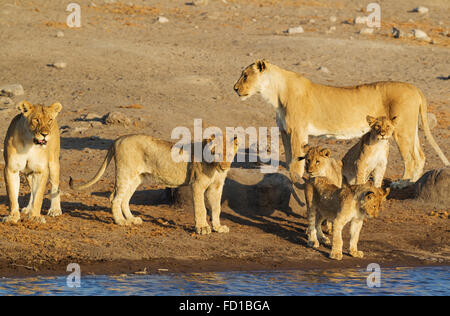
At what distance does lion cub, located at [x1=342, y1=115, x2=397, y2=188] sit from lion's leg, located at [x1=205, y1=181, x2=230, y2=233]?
201 cm

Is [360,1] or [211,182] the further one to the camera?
[360,1]

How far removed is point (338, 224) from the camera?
8703mm

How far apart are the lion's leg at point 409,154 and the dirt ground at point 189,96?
266 millimetres

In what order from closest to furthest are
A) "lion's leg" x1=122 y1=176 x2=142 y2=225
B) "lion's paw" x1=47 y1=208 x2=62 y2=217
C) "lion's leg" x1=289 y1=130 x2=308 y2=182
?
1. "lion's leg" x1=122 y1=176 x2=142 y2=225
2. "lion's paw" x1=47 y1=208 x2=62 y2=217
3. "lion's leg" x1=289 y1=130 x2=308 y2=182

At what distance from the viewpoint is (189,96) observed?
17891 millimetres

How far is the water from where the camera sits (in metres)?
7.80

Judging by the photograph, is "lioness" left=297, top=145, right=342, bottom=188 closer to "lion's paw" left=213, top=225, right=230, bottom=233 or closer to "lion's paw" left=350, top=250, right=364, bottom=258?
"lion's paw" left=350, top=250, right=364, bottom=258

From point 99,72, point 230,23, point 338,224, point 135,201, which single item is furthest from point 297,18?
point 338,224

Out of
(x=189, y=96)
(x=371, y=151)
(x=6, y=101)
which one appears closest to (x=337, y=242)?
(x=371, y=151)

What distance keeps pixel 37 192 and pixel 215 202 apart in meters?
2.00

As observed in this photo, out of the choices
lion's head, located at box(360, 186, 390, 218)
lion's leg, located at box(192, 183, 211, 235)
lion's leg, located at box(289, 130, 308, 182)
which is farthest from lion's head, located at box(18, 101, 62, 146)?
lion's head, located at box(360, 186, 390, 218)

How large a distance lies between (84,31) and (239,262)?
15.9 m

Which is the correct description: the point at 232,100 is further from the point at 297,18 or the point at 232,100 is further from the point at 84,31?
the point at 297,18

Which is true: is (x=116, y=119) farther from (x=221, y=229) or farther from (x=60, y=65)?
(x=221, y=229)
